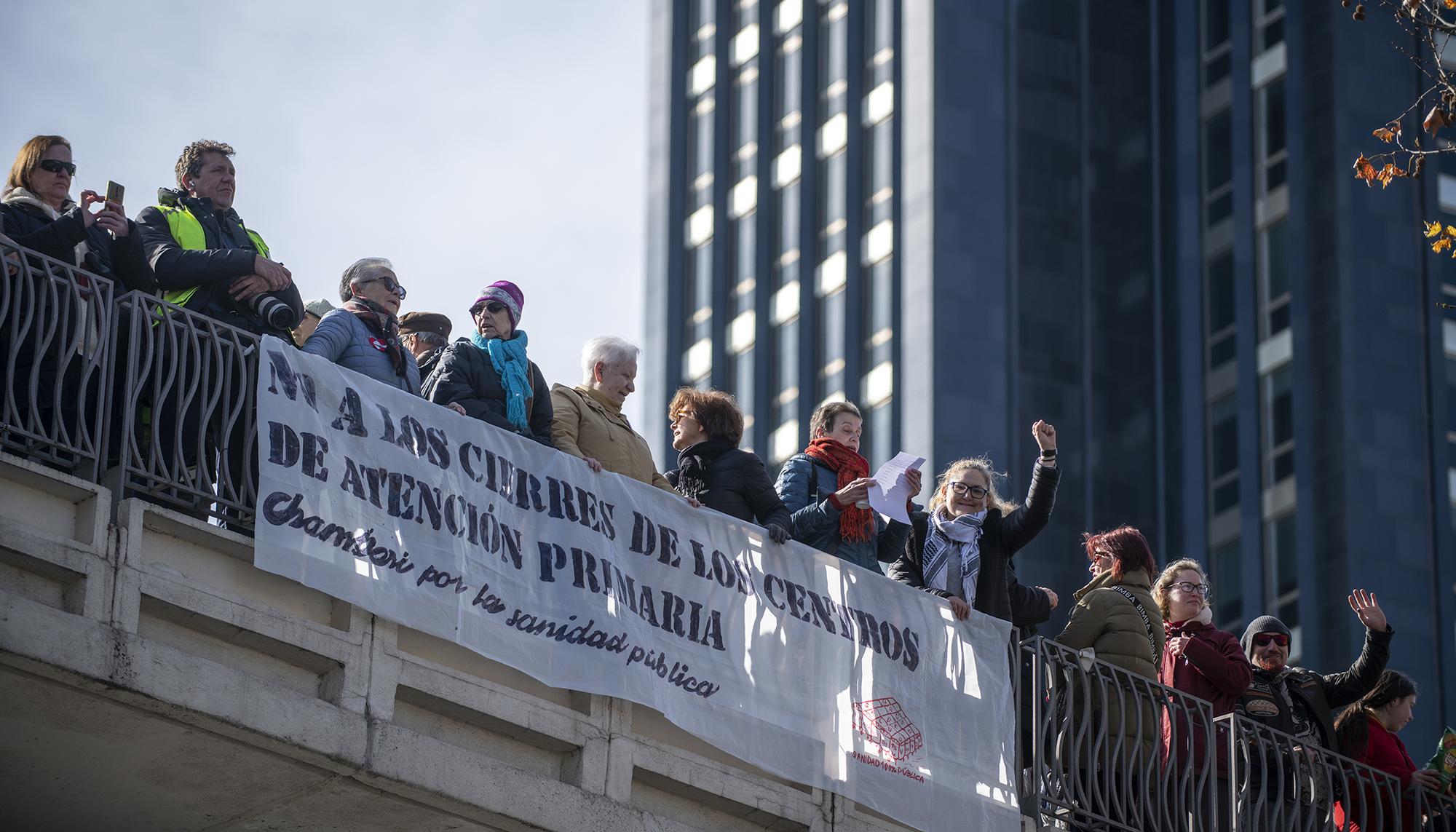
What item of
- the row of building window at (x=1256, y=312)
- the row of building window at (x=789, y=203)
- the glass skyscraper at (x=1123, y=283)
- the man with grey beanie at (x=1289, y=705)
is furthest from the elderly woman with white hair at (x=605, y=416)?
the row of building window at (x=789, y=203)

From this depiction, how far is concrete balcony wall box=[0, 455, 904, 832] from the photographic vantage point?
393 inches

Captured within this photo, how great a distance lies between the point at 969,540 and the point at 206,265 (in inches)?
165

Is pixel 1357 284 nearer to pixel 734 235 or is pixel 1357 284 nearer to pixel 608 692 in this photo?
pixel 734 235

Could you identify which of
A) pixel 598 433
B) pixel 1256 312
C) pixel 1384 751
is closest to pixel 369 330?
pixel 598 433

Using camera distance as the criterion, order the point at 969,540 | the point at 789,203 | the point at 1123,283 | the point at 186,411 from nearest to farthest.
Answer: the point at 186,411, the point at 969,540, the point at 1123,283, the point at 789,203

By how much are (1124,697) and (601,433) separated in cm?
312

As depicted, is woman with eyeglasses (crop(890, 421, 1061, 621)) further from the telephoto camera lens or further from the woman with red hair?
the telephoto camera lens

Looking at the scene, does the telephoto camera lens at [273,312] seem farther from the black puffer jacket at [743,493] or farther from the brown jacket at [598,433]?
the black puffer jacket at [743,493]

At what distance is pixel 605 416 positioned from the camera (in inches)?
500

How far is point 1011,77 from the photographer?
52688 mm

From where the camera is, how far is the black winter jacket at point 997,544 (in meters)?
13.1

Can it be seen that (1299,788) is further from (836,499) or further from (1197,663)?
(836,499)

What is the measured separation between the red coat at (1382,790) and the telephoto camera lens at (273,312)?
663 centimetres

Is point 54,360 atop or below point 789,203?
below
